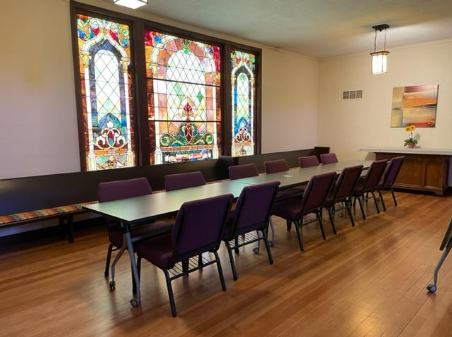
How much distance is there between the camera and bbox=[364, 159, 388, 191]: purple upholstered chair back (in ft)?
15.1

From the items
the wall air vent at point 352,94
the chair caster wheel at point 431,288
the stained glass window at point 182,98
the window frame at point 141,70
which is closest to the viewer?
the chair caster wheel at point 431,288

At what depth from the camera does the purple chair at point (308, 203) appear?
3.46 m

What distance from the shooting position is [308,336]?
212cm

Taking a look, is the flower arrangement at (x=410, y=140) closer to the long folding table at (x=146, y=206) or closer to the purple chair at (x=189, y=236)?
the long folding table at (x=146, y=206)

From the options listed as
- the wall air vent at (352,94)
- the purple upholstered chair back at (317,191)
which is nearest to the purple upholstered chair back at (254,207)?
the purple upholstered chair back at (317,191)

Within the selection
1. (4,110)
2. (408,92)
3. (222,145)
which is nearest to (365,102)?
(408,92)

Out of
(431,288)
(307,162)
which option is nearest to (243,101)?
(307,162)

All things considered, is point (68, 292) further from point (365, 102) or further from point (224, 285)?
point (365, 102)

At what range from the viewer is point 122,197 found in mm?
3117

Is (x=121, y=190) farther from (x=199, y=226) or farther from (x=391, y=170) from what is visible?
(x=391, y=170)

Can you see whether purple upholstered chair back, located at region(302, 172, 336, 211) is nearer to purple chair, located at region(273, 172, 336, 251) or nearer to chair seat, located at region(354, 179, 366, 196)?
purple chair, located at region(273, 172, 336, 251)

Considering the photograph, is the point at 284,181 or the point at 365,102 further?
the point at 365,102

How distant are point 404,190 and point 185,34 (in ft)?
16.5

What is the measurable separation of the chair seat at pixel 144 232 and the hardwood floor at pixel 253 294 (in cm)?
39
